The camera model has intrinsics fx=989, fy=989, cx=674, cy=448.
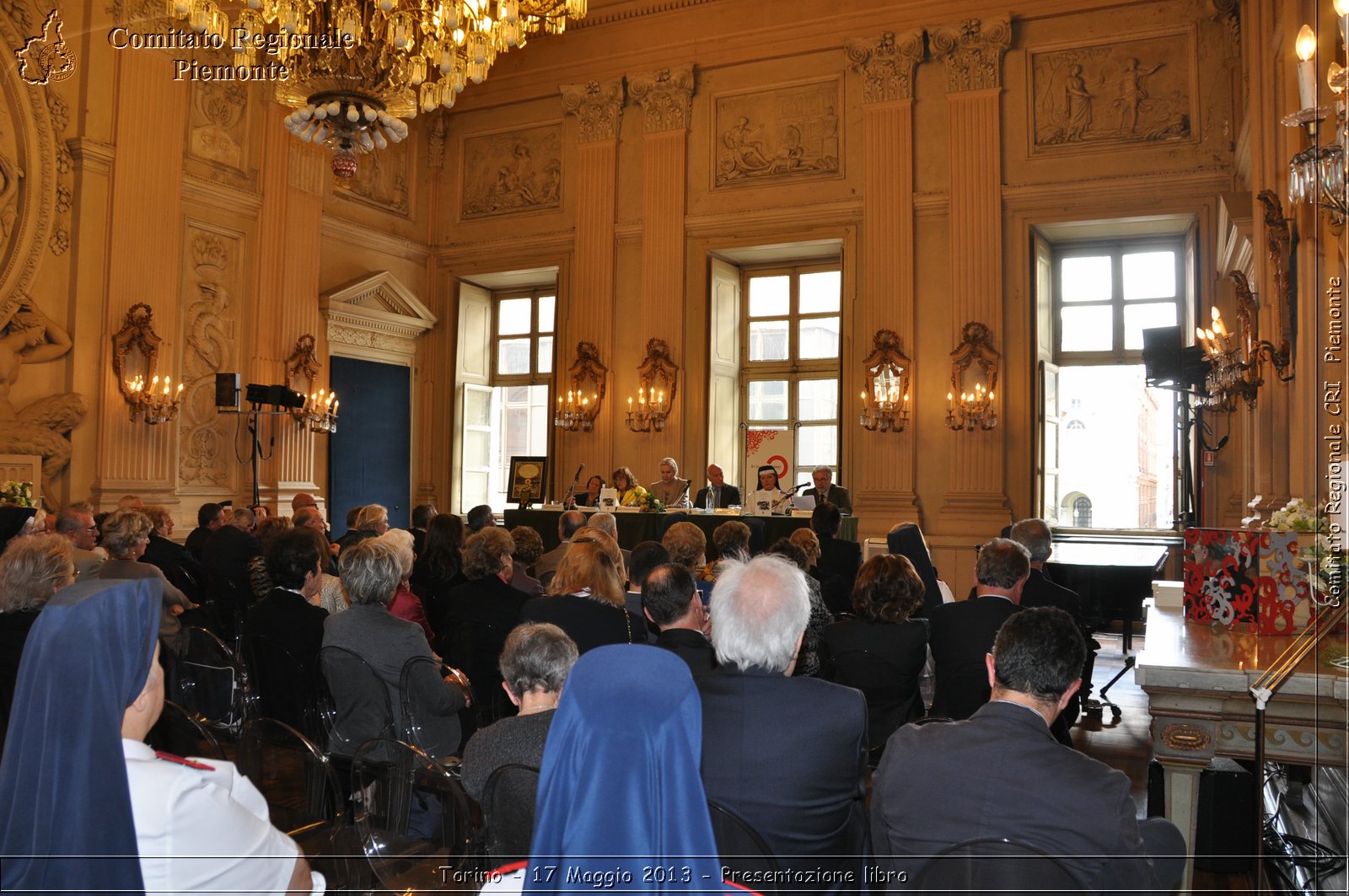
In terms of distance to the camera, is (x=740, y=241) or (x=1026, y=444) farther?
(x=740, y=241)

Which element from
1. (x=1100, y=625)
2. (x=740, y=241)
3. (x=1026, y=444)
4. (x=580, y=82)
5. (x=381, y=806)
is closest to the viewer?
(x=381, y=806)

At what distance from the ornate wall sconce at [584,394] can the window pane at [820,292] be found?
8.65 ft

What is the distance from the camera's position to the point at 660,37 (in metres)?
12.2

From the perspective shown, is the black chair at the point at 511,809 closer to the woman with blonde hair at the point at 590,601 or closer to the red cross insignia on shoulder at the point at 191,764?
the red cross insignia on shoulder at the point at 191,764

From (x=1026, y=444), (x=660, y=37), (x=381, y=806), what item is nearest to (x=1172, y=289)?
(x=1026, y=444)

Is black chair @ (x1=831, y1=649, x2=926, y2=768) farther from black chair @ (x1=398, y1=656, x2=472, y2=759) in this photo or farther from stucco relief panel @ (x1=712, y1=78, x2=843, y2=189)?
stucco relief panel @ (x1=712, y1=78, x2=843, y2=189)

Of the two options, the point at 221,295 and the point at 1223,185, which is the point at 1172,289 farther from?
the point at 221,295

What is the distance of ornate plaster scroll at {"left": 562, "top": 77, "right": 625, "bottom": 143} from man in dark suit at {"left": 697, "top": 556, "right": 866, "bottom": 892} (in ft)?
36.1

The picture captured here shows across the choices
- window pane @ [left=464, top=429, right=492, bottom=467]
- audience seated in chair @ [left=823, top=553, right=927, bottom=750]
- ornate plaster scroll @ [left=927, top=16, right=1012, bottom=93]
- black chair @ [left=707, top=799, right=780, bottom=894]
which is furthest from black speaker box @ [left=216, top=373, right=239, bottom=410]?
black chair @ [left=707, top=799, right=780, bottom=894]

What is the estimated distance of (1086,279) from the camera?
1130cm

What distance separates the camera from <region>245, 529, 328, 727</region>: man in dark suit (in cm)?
387

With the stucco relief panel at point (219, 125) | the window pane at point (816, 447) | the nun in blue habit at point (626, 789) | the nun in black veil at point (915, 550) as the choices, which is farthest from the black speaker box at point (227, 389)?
the nun in blue habit at point (626, 789)

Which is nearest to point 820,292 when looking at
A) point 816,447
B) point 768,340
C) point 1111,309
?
point 768,340

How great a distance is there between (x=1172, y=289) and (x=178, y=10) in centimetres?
986
